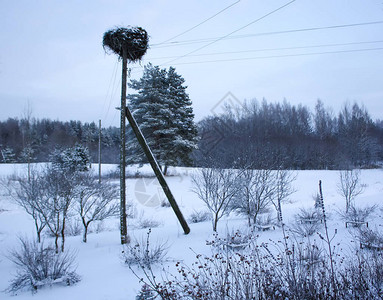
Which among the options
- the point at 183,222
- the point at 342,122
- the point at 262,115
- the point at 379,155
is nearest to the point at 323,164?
the point at 379,155

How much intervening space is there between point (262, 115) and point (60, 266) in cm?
4794

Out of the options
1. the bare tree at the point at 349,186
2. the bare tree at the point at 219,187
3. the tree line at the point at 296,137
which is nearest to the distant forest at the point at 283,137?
the tree line at the point at 296,137

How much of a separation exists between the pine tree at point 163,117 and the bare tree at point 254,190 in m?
12.1

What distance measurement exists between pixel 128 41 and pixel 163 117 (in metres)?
15.4

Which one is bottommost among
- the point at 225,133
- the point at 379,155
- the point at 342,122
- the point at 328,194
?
the point at 328,194

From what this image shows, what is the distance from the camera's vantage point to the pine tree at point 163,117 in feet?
73.2

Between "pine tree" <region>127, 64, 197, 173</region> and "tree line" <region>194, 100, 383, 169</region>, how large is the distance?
219 centimetres

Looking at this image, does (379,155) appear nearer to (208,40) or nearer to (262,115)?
(262,115)

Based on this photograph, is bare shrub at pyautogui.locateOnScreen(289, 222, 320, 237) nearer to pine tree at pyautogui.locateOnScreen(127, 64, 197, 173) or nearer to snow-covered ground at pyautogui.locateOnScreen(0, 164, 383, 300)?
snow-covered ground at pyautogui.locateOnScreen(0, 164, 383, 300)

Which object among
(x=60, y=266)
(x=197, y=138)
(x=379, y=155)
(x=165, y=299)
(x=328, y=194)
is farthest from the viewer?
(x=379, y=155)

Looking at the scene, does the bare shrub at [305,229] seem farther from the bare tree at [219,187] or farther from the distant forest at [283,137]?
the distant forest at [283,137]

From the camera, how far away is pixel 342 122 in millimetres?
47812

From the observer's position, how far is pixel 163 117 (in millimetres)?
22812

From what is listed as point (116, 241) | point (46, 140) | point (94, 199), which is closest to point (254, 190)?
point (116, 241)
